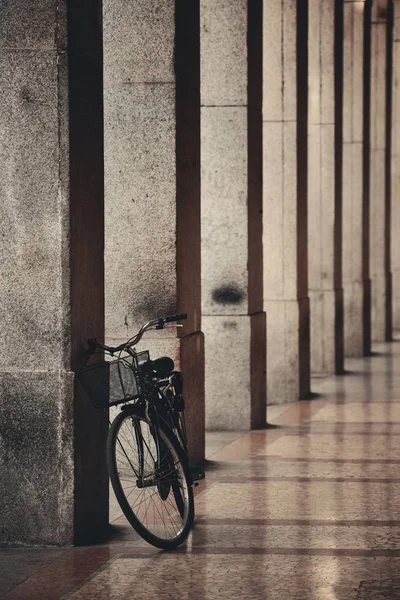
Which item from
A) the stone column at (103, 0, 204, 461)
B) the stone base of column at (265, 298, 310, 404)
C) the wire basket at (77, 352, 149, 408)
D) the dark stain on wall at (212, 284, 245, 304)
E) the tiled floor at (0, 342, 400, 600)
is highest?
the stone column at (103, 0, 204, 461)

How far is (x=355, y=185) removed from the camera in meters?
20.0

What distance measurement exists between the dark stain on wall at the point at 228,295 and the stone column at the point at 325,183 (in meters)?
5.31

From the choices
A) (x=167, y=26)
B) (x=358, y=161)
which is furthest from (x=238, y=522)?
(x=358, y=161)

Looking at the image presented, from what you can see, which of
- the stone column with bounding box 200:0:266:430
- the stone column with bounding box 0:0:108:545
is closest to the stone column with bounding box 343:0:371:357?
the stone column with bounding box 200:0:266:430

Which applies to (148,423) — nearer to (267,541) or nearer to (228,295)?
(267,541)

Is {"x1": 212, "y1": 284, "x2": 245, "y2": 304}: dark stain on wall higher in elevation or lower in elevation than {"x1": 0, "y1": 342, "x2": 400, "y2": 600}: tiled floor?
higher

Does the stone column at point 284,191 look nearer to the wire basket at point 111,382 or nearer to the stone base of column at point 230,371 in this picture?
the stone base of column at point 230,371

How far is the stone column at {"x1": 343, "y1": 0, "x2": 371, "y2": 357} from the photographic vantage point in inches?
768

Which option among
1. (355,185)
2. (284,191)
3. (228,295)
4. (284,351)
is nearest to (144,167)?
(228,295)

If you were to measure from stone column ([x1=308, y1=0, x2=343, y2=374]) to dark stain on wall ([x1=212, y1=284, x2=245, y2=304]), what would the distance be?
5311 millimetres

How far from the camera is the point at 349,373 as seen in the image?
18.0 metres

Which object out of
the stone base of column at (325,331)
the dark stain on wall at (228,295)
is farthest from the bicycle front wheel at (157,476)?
the stone base of column at (325,331)

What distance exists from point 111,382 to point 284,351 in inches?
292

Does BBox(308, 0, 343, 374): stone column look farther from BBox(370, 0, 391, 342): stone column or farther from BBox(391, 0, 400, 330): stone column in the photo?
BBox(391, 0, 400, 330): stone column
